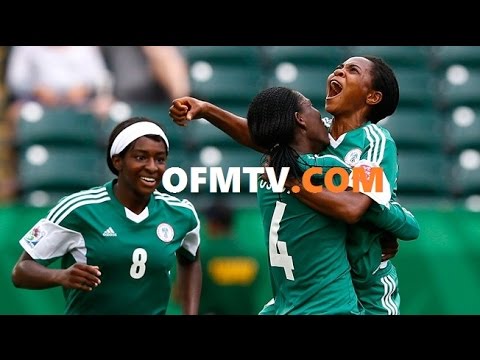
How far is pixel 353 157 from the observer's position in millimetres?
3875

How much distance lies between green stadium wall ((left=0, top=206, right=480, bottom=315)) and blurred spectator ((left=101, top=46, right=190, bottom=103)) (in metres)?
1.40

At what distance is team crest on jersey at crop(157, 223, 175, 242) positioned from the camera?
4.29 metres

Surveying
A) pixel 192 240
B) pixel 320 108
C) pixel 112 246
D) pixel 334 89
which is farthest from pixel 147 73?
pixel 334 89

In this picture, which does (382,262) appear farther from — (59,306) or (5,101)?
(5,101)

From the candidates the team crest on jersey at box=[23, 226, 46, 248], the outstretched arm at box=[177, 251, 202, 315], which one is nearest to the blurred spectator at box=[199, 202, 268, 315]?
the outstretched arm at box=[177, 251, 202, 315]

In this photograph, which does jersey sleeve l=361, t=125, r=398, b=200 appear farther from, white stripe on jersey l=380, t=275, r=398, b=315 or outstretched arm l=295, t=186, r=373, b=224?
white stripe on jersey l=380, t=275, r=398, b=315

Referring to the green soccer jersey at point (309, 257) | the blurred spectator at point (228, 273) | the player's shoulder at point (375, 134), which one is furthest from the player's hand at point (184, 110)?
the blurred spectator at point (228, 273)

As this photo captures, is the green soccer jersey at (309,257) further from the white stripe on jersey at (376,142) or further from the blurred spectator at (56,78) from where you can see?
the blurred spectator at (56,78)

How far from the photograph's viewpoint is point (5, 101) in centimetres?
697

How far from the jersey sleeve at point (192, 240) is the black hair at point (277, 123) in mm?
629

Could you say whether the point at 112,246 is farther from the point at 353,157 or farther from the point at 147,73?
the point at 147,73

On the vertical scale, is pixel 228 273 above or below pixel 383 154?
below

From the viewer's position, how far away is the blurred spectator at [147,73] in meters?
7.07

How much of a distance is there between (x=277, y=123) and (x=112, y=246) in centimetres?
88
